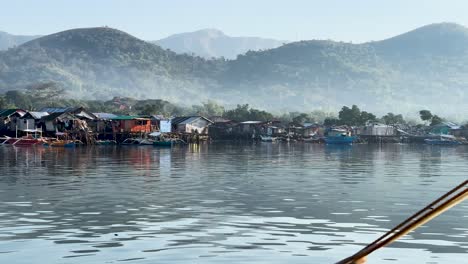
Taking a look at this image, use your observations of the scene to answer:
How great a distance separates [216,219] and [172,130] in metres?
80.4

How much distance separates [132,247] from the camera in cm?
1398

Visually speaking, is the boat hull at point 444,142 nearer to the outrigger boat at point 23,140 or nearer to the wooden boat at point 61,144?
the wooden boat at point 61,144

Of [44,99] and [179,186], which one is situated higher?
[44,99]

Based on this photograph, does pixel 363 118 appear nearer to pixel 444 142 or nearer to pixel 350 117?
pixel 350 117

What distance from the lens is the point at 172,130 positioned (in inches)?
3851

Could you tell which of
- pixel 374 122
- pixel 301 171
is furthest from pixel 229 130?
pixel 301 171

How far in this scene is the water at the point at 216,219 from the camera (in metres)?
13.5

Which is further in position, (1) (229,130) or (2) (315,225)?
(1) (229,130)

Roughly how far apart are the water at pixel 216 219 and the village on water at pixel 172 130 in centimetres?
4627

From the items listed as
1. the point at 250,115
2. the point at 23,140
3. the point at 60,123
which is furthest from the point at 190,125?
the point at 23,140

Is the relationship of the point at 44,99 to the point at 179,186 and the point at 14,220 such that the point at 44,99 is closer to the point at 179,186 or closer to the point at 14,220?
the point at 179,186

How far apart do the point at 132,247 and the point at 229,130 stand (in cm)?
9706

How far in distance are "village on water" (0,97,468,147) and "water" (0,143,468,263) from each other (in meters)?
46.3

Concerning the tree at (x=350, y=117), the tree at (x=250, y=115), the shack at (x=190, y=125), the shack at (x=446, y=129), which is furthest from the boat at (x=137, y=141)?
the shack at (x=446, y=129)
